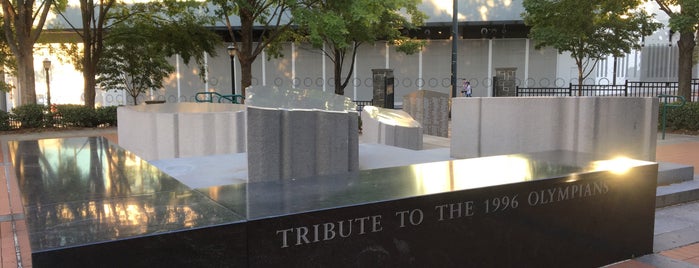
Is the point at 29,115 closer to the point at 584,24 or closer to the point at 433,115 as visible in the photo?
the point at 433,115

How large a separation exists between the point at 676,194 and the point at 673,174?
0.73 metres

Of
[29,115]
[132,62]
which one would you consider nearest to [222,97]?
[29,115]

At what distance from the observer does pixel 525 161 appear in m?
5.39

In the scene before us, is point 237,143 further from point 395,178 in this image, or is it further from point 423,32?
point 423,32

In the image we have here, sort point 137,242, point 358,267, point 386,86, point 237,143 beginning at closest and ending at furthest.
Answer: point 137,242
point 358,267
point 237,143
point 386,86

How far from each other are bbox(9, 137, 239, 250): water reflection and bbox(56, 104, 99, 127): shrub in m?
16.9

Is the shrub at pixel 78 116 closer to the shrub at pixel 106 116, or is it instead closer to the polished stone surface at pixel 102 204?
the shrub at pixel 106 116

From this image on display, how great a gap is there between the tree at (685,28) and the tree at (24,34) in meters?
21.1

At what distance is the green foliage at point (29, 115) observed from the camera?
19594mm

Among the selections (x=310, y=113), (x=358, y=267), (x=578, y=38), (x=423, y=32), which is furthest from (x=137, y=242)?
(x=423, y=32)

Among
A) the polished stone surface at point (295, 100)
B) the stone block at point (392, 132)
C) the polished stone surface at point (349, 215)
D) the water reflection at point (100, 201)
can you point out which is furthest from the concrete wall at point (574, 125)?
the water reflection at point (100, 201)

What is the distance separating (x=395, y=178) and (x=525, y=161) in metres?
1.64

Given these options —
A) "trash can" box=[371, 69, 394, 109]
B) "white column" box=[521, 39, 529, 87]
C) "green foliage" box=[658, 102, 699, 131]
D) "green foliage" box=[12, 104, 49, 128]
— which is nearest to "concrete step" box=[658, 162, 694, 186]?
"green foliage" box=[658, 102, 699, 131]

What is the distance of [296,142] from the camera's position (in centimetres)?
554
